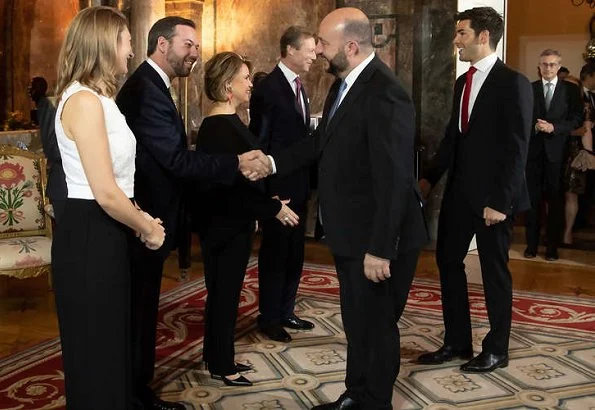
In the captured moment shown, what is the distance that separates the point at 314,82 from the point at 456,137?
4.24m

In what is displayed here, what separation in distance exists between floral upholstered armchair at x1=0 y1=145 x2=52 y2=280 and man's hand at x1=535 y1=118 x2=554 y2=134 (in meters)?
4.19

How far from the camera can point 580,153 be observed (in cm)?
720

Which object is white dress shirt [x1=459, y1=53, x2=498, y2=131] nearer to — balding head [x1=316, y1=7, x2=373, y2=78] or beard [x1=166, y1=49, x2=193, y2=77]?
balding head [x1=316, y1=7, x2=373, y2=78]

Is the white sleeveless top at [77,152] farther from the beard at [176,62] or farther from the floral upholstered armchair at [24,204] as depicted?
the floral upholstered armchair at [24,204]

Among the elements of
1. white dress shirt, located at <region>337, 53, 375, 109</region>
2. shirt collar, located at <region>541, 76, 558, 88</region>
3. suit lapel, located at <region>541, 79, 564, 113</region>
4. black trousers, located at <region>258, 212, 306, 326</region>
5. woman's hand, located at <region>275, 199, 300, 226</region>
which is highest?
shirt collar, located at <region>541, 76, 558, 88</region>

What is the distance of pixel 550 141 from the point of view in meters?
6.89

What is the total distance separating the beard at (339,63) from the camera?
2963 mm

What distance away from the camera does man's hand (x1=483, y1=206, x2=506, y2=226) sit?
368 cm

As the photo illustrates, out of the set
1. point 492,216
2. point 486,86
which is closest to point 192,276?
point 492,216

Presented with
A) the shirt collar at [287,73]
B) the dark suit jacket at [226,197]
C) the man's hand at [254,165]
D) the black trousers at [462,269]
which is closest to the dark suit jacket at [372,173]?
the man's hand at [254,165]

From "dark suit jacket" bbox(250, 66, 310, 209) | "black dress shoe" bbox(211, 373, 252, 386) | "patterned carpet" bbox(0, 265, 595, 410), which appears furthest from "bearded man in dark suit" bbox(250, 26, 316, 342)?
"black dress shoe" bbox(211, 373, 252, 386)

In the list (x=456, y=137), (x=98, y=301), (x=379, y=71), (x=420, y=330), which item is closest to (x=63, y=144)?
(x=98, y=301)

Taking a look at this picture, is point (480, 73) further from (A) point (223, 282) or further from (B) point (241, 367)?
(B) point (241, 367)

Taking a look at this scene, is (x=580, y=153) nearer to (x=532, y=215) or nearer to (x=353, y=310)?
(x=532, y=215)
